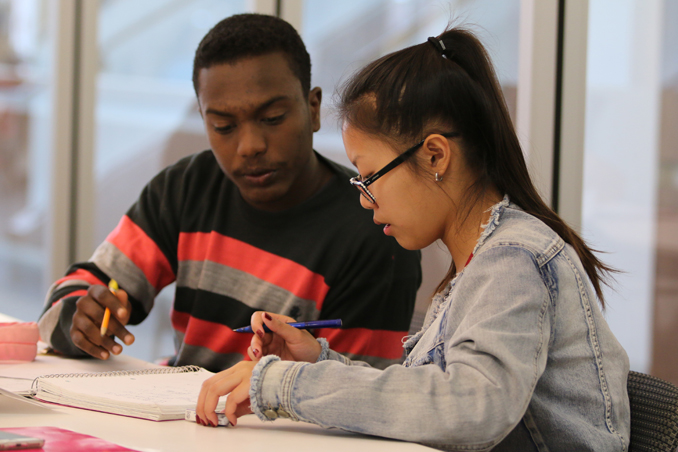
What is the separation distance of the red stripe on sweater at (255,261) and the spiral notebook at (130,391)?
1.19ft

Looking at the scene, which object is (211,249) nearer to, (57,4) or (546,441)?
(546,441)

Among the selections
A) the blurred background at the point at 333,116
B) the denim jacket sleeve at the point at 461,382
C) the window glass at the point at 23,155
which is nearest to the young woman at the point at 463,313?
the denim jacket sleeve at the point at 461,382

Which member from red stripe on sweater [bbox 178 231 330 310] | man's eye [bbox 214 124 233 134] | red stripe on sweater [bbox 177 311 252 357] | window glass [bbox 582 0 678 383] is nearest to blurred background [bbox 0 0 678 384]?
window glass [bbox 582 0 678 383]

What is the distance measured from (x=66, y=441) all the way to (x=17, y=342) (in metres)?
0.61

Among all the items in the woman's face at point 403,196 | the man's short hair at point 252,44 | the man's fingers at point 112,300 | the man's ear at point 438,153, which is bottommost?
the man's fingers at point 112,300

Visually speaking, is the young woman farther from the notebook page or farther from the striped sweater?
the striped sweater

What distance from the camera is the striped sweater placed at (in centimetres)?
140

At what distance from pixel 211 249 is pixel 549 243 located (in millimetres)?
905

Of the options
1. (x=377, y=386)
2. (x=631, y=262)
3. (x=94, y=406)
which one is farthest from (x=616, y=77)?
(x=94, y=406)

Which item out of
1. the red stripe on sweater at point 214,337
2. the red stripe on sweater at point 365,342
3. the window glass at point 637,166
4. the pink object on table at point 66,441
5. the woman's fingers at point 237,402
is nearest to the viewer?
the pink object on table at point 66,441

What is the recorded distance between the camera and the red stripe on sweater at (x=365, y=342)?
137cm

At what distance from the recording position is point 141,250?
156cm

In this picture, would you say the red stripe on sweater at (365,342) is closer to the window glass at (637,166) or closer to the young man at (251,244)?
the young man at (251,244)

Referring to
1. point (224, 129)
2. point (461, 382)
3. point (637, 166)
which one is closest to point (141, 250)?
point (224, 129)
